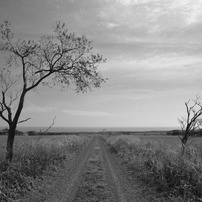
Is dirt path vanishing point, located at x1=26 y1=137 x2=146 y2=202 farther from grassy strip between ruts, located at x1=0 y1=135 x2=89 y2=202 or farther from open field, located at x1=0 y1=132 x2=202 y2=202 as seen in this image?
grassy strip between ruts, located at x1=0 y1=135 x2=89 y2=202

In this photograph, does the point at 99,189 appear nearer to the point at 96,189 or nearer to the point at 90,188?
the point at 96,189

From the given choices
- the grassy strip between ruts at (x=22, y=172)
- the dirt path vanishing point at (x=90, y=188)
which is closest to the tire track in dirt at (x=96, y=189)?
the dirt path vanishing point at (x=90, y=188)

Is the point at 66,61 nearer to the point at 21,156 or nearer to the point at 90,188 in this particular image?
the point at 21,156

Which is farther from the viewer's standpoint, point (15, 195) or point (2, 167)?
point (2, 167)

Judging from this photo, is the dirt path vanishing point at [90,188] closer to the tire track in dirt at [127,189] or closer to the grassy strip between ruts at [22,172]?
the tire track in dirt at [127,189]

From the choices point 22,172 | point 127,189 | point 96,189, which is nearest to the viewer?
point 96,189

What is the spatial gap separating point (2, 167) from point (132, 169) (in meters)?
7.38

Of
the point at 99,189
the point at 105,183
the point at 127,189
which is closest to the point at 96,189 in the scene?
the point at 99,189

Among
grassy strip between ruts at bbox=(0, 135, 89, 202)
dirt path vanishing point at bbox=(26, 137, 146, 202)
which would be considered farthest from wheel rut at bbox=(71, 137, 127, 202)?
grassy strip between ruts at bbox=(0, 135, 89, 202)

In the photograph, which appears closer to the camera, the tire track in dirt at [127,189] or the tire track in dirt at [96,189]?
the tire track in dirt at [96,189]

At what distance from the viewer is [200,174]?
29.0ft

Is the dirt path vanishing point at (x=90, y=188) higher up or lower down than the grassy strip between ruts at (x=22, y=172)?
lower down

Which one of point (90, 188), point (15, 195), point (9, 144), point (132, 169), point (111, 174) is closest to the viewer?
point (15, 195)

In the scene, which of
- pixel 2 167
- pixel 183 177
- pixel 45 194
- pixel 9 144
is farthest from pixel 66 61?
pixel 183 177
